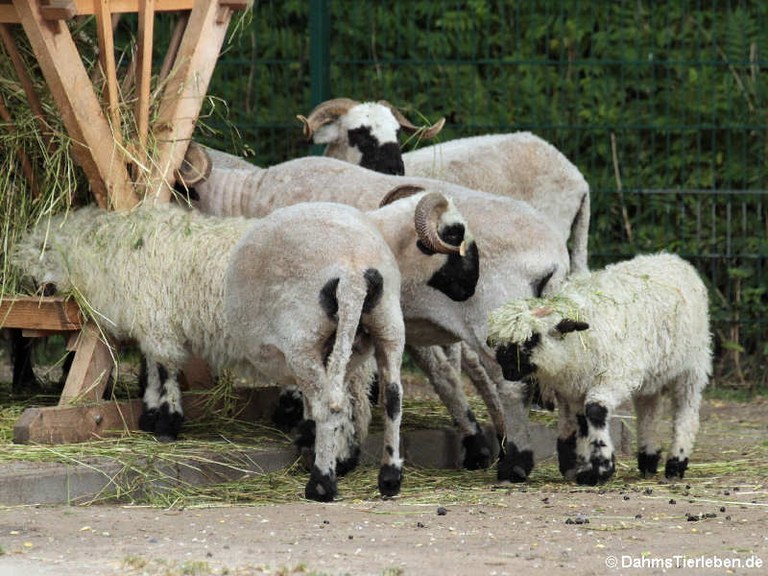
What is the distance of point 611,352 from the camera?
7.16 metres

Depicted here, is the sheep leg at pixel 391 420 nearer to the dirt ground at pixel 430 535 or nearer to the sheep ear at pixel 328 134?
the dirt ground at pixel 430 535

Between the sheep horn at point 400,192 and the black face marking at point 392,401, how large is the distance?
130 cm

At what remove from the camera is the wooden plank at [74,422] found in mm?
7516

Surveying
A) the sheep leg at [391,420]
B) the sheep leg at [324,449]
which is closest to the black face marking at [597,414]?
the sheep leg at [391,420]

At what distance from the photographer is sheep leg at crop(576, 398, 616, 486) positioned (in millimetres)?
→ 7129

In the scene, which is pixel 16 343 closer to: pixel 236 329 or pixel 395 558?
pixel 236 329

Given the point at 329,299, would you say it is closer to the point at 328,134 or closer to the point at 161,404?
the point at 161,404

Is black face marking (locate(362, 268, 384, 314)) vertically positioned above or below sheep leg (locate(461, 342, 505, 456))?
above

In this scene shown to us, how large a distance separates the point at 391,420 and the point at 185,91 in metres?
2.65

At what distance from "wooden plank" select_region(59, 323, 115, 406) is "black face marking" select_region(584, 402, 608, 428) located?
8.43 ft

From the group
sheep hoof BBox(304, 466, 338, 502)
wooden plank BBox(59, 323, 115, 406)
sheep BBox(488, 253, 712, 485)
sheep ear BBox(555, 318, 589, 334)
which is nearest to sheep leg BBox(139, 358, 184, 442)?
wooden plank BBox(59, 323, 115, 406)

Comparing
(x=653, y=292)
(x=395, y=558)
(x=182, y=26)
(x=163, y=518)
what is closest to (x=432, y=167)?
(x=182, y=26)

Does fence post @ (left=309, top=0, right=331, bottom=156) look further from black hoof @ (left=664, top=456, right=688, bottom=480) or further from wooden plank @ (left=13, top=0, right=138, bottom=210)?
black hoof @ (left=664, top=456, right=688, bottom=480)

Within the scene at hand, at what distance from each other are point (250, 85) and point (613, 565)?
708 cm
